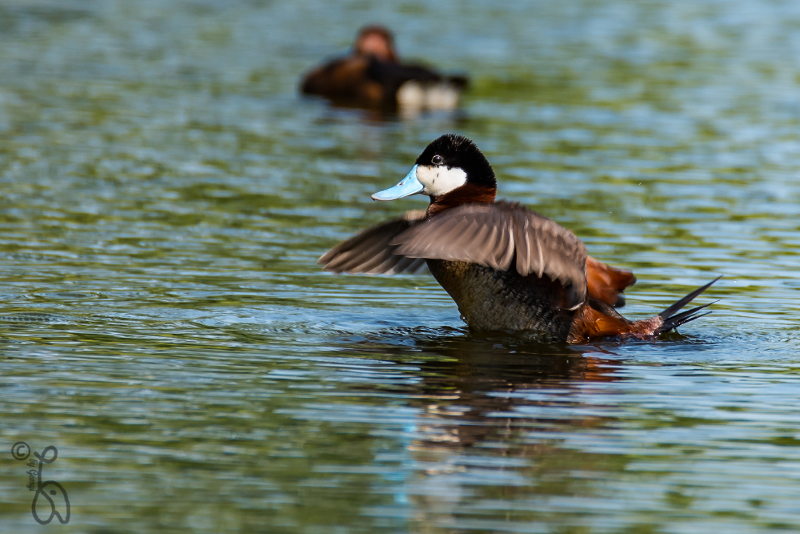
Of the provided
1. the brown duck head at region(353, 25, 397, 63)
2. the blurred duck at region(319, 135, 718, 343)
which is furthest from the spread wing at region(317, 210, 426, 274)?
the brown duck head at region(353, 25, 397, 63)

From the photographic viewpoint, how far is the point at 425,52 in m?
21.2

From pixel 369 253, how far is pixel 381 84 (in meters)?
10.1

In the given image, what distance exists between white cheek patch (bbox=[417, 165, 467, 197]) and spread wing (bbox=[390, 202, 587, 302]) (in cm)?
74

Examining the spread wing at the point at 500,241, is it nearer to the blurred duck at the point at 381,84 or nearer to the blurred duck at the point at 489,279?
the blurred duck at the point at 489,279

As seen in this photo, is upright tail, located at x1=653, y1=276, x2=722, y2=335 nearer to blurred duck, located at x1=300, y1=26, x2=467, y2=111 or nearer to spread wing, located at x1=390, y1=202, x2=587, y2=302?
spread wing, located at x1=390, y1=202, x2=587, y2=302

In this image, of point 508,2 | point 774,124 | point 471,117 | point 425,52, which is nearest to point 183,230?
point 471,117

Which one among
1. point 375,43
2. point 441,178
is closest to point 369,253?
point 441,178

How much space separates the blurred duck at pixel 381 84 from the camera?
1678 centimetres

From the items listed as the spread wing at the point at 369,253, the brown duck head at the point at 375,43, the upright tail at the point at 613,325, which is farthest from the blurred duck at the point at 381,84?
the upright tail at the point at 613,325

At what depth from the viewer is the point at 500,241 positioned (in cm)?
629

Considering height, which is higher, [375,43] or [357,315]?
[375,43]

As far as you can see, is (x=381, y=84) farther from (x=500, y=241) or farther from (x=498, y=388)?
(x=498, y=388)

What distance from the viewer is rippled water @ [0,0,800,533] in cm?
457

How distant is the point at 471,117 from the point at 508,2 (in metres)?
10.1
